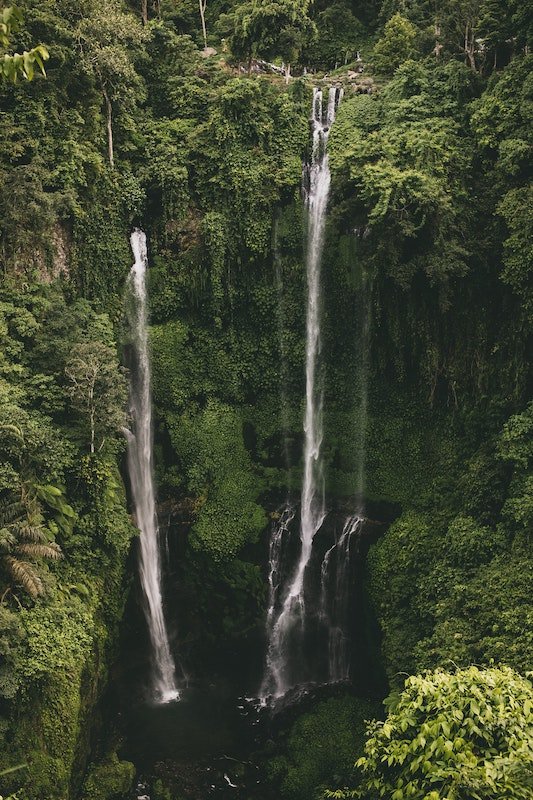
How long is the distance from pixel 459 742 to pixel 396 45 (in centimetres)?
1770

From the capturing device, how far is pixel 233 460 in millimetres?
16469

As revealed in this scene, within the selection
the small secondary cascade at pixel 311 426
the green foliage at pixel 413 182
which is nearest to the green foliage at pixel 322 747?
the small secondary cascade at pixel 311 426

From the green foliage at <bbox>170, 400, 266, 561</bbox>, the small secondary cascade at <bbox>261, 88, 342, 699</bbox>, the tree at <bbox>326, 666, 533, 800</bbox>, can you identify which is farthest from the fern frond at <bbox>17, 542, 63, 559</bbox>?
the tree at <bbox>326, 666, 533, 800</bbox>

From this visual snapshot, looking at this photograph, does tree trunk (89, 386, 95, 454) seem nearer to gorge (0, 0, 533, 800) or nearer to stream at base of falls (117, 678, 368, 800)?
gorge (0, 0, 533, 800)

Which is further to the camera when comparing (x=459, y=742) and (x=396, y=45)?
(x=396, y=45)

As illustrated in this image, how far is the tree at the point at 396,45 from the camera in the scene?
18.0 meters

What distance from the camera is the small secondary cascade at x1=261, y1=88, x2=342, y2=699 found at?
51.2 feet

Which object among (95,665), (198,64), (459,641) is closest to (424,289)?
(459,641)

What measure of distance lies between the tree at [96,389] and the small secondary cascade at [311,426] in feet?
17.0

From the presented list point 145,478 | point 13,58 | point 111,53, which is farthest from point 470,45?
point 13,58

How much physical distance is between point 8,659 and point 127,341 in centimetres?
775

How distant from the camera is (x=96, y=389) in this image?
41.7 feet

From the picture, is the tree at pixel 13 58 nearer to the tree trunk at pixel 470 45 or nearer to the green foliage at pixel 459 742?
the green foliage at pixel 459 742

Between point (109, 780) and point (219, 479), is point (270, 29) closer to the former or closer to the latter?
point (219, 479)
